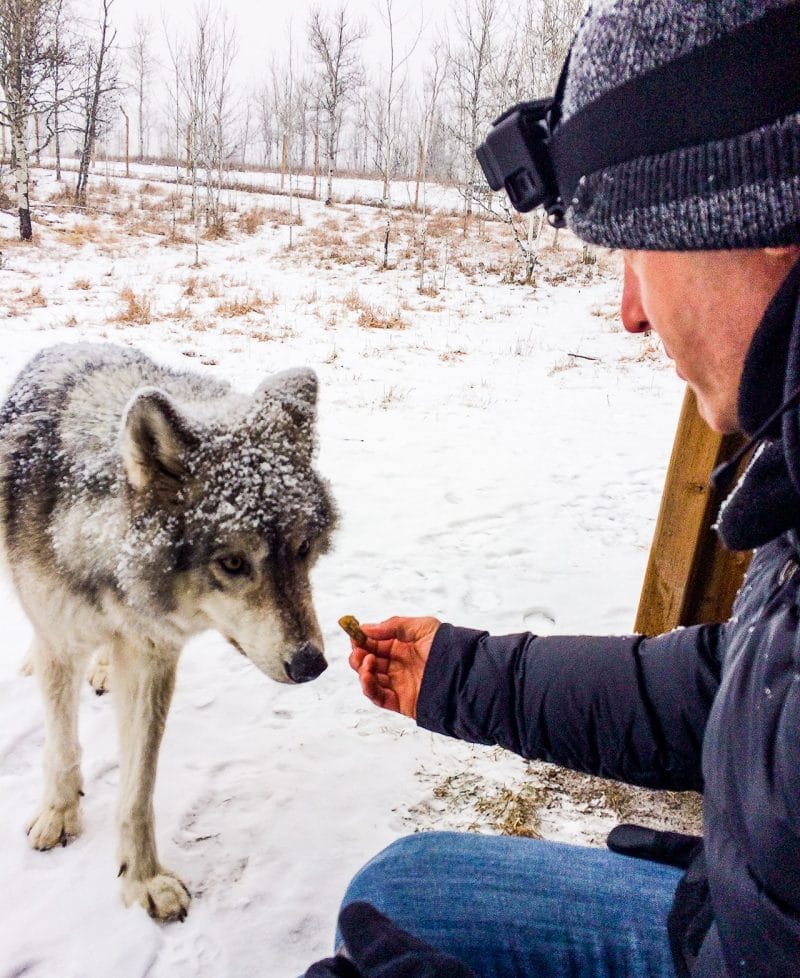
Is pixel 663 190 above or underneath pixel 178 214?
underneath

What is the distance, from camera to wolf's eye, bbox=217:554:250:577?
1.81m

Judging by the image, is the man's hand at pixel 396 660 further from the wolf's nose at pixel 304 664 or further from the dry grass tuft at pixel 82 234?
the dry grass tuft at pixel 82 234

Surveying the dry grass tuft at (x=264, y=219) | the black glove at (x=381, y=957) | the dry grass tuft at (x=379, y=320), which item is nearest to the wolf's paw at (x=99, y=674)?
the black glove at (x=381, y=957)

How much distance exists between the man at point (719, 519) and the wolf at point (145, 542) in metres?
0.79

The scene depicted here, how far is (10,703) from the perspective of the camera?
2771 millimetres

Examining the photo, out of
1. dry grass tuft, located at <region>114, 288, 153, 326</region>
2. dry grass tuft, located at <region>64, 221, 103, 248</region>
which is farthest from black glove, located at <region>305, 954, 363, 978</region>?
dry grass tuft, located at <region>64, 221, 103, 248</region>

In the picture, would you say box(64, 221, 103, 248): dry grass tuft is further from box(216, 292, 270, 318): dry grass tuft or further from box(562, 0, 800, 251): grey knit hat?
box(562, 0, 800, 251): grey knit hat

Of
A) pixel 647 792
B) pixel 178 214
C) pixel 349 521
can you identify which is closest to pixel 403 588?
Answer: pixel 349 521

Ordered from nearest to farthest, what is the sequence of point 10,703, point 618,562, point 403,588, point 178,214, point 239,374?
point 10,703 < point 403,588 < point 618,562 < point 239,374 < point 178,214

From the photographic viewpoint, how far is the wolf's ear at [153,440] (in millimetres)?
1656

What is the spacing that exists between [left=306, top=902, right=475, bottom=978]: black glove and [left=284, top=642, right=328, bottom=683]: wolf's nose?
2.39 feet

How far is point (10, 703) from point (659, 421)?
20.6 feet

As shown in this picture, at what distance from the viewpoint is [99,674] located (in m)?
2.93

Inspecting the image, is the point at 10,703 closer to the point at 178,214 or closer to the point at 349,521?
the point at 349,521
